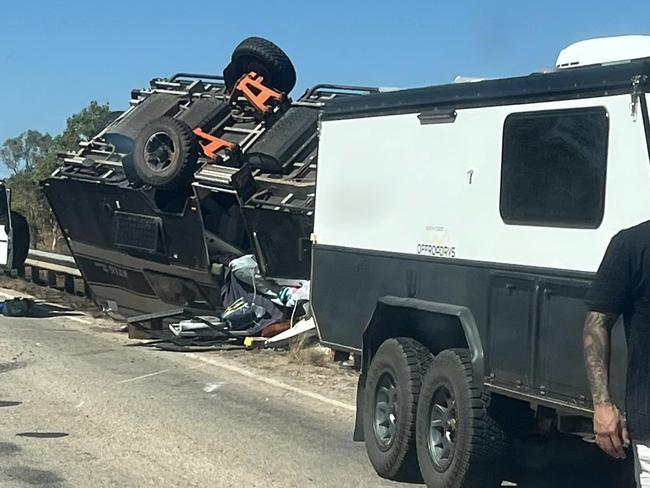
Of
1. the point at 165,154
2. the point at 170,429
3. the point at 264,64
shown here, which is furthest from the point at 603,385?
the point at 264,64

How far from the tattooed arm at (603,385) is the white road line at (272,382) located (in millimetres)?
5615

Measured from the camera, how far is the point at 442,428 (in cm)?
660

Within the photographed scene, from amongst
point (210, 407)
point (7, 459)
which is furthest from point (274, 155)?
point (7, 459)

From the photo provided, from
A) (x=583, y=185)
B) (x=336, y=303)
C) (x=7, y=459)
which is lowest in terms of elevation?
(x=7, y=459)

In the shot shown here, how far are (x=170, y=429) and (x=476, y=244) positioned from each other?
3.38 metres

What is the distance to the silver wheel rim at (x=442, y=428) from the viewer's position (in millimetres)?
6453

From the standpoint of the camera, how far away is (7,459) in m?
7.38

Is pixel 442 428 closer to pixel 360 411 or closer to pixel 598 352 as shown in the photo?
pixel 360 411

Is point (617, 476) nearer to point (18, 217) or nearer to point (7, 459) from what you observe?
point (7, 459)

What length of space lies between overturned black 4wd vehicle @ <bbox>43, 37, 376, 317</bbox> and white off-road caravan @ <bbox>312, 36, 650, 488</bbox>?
4833mm

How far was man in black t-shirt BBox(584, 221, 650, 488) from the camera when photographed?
4.07 meters

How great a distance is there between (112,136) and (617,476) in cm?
1100

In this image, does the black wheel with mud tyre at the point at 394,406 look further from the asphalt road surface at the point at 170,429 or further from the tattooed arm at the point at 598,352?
the tattooed arm at the point at 598,352

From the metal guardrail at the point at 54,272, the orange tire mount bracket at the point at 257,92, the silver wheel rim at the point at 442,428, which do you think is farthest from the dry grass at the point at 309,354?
the metal guardrail at the point at 54,272
